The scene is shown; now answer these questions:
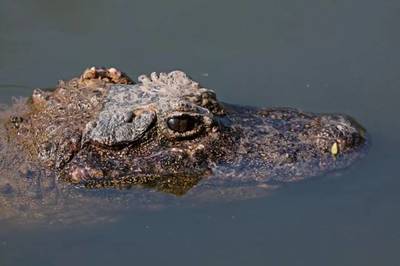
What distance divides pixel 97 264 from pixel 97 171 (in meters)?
0.71

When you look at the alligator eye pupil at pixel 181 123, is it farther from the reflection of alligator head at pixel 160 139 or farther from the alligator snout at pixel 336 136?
the alligator snout at pixel 336 136

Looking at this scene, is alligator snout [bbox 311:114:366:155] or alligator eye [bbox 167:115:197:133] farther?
alligator snout [bbox 311:114:366:155]

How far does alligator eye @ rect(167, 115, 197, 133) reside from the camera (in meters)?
4.91

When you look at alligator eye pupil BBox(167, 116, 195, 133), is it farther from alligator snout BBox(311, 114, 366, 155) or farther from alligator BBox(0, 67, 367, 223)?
alligator snout BBox(311, 114, 366, 155)

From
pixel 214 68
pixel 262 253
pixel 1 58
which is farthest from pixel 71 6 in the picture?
pixel 262 253

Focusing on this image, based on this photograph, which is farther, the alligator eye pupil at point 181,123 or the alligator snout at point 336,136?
the alligator snout at point 336,136

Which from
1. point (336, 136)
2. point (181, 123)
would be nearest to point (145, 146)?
point (181, 123)

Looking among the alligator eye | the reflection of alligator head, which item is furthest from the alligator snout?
the alligator eye

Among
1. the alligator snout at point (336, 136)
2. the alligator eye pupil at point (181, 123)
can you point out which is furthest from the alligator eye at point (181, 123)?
the alligator snout at point (336, 136)

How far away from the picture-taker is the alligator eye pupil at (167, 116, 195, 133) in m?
4.91

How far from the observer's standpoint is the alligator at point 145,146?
4926 mm

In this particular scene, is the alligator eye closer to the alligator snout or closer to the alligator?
the alligator

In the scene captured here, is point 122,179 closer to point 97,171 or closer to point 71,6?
point 97,171

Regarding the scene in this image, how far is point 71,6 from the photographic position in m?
7.58
